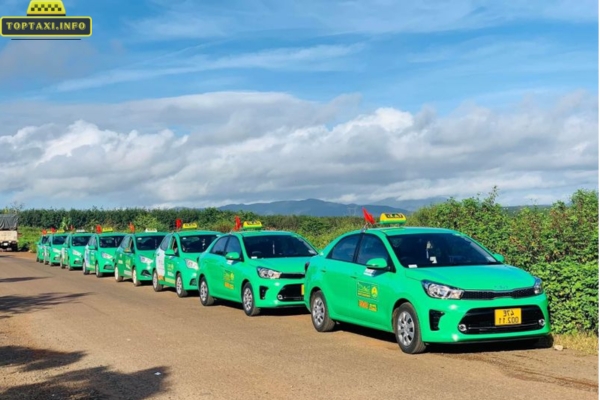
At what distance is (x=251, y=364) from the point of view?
9.70 meters

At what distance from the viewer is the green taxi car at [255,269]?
14570 millimetres

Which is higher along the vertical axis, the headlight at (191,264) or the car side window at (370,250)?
the car side window at (370,250)

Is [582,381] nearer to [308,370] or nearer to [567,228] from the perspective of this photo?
[308,370]

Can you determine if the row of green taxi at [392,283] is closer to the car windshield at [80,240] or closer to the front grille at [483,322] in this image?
the front grille at [483,322]

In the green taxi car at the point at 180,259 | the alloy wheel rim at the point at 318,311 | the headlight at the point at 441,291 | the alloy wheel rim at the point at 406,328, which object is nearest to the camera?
the headlight at the point at 441,291

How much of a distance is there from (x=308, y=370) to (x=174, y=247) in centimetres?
1157

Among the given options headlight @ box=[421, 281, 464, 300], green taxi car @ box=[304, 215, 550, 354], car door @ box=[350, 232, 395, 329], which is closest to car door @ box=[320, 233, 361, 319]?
green taxi car @ box=[304, 215, 550, 354]

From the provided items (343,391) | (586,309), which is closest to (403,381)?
(343,391)

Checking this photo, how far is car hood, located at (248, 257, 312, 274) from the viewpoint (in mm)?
14664

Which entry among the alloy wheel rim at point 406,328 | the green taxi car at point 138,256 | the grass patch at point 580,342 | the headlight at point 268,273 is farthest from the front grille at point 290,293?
the green taxi car at point 138,256

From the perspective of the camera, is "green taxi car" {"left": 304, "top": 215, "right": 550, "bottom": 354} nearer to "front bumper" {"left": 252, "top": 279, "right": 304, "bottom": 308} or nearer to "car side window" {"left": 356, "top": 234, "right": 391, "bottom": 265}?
"car side window" {"left": 356, "top": 234, "right": 391, "bottom": 265}

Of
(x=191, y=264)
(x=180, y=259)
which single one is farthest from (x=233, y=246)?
(x=180, y=259)

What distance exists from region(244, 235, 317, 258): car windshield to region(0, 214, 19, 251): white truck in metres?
48.6

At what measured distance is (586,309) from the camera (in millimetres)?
10922
